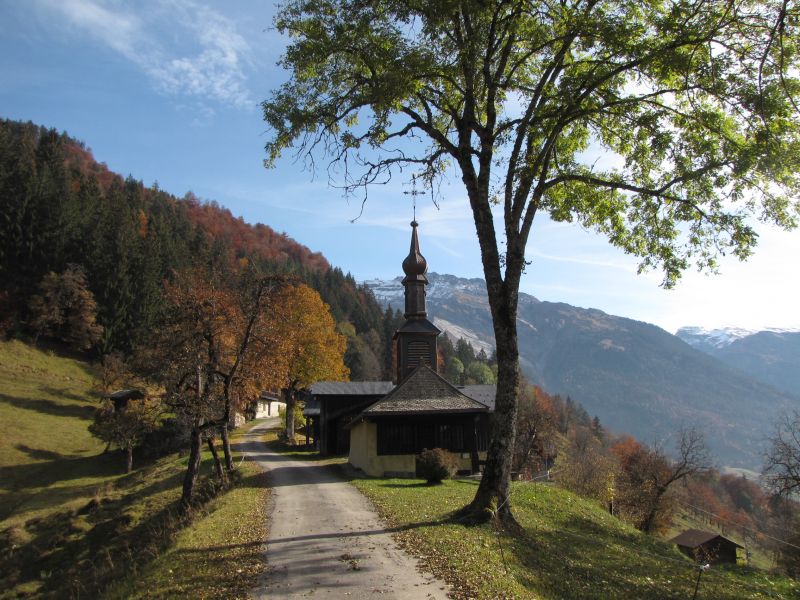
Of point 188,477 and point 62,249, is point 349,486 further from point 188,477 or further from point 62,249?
point 62,249

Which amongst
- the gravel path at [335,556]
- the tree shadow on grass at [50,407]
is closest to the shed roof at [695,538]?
the gravel path at [335,556]

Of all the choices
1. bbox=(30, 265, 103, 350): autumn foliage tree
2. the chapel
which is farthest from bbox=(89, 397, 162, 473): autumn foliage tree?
bbox=(30, 265, 103, 350): autumn foliage tree

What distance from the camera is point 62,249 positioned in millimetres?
67625

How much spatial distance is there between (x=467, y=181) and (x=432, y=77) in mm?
2803

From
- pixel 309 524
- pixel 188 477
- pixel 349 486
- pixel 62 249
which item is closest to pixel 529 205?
pixel 309 524

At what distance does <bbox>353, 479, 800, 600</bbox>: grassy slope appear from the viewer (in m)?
9.52

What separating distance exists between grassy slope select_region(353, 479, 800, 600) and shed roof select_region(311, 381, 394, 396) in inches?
856

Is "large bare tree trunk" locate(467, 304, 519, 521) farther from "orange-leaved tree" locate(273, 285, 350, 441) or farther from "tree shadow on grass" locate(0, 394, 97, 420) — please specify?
"tree shadow on grass" locate(0, 394, 97, 420)

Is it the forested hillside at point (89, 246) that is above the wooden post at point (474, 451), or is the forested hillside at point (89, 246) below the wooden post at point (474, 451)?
above

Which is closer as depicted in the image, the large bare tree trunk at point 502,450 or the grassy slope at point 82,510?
→ the grassy slope at point 82,510

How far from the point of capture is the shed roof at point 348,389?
3959 cm

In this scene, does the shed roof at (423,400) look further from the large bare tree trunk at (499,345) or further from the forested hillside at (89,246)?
the forested hillside at (89,246)

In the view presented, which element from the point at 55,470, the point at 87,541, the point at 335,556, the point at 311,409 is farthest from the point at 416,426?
the point at 55,470

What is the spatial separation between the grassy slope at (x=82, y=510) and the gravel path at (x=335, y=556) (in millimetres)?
551
